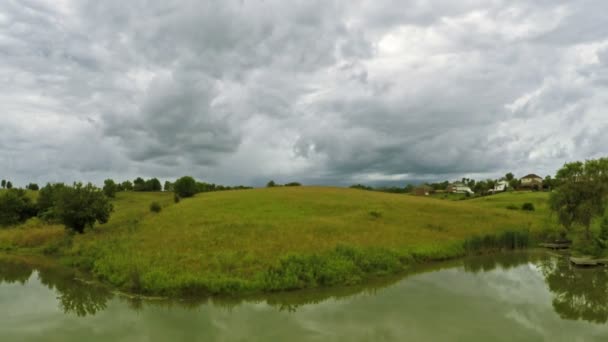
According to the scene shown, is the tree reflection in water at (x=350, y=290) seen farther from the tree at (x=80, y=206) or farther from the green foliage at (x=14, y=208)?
the green foliage at (x=14, y=208)

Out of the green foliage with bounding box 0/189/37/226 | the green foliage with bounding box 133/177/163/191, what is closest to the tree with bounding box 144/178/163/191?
the green foliage with bounding box 133/177/163/191

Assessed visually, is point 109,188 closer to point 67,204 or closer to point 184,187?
point 184,187

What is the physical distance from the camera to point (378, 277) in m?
24.1

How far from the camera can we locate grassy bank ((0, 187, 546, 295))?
21547 millimetres

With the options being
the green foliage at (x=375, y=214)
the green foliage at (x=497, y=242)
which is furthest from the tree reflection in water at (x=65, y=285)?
the green foliage at (x=375, y=214)

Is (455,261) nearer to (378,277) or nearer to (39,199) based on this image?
(378,277)

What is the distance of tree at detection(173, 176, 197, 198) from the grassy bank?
3495 centimetres

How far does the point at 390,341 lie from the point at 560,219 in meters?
29.2

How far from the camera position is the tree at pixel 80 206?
37625 mm

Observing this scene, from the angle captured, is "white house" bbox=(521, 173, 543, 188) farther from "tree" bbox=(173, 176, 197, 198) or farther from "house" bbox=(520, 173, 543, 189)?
"tree" bbox=(173, 176, 197, 198)

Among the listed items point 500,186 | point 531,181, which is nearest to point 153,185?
point 500,186

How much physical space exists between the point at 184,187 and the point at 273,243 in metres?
61.9

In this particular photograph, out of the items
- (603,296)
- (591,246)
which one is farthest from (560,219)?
(603,296)

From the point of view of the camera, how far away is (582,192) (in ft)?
107
